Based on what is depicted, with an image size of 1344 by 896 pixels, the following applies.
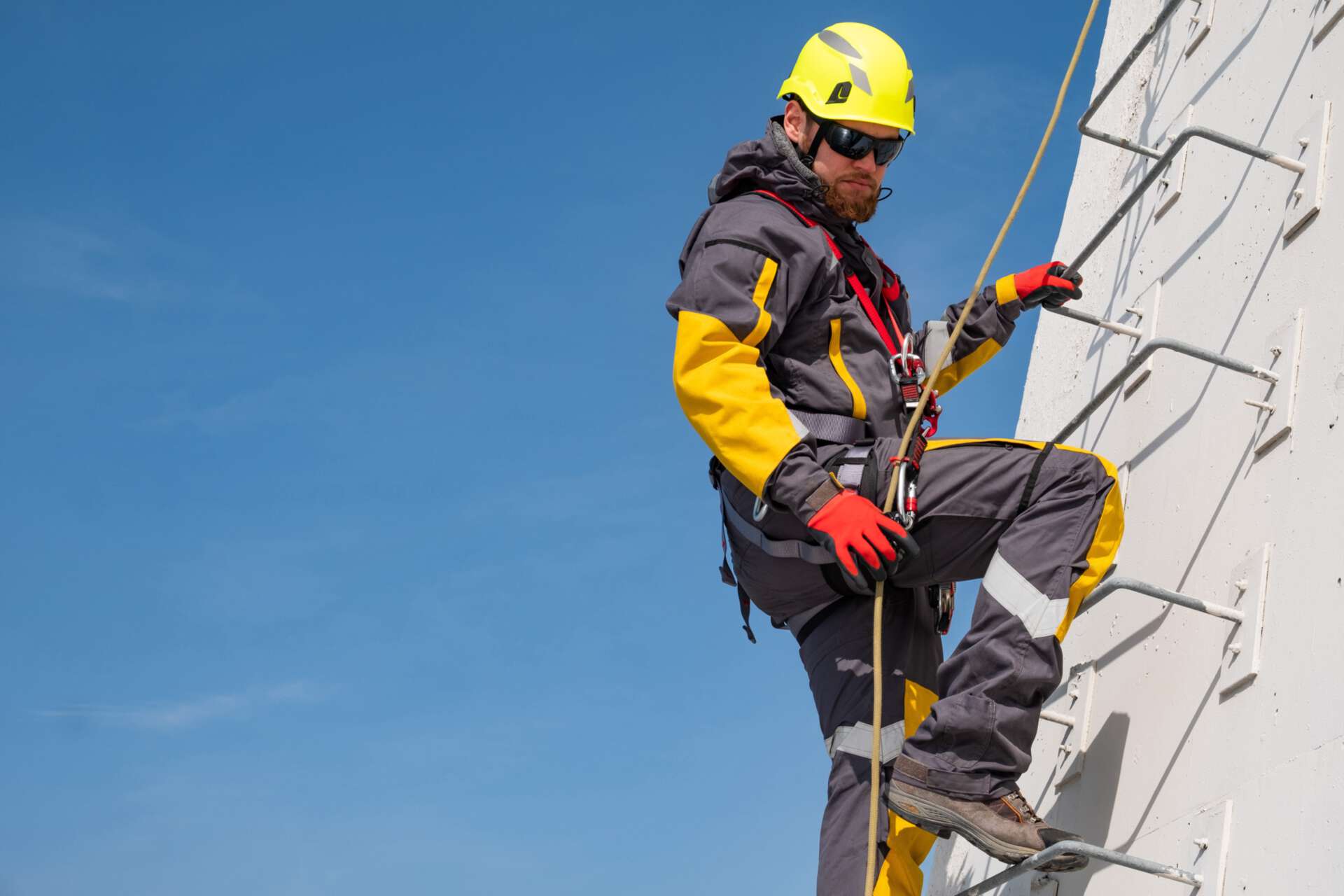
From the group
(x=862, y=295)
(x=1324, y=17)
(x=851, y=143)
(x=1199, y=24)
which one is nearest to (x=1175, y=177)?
(x=1199, y=24)

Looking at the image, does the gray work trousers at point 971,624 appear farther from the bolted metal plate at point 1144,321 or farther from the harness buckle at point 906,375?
the bolted metal plate at point 1144,321

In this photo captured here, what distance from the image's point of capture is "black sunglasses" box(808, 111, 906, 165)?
4.25 meters

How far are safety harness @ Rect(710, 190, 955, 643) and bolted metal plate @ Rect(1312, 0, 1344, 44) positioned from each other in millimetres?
1282

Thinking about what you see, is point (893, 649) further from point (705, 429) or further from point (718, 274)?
point (718, 274)

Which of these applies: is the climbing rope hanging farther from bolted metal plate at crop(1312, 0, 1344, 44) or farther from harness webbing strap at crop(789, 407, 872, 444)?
bolted metal plate at crop(1312, 0, 1344, 44)

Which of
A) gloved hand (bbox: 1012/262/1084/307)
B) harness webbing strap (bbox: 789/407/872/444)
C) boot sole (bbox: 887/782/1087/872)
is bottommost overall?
boot sole (bbox: 887/782/1087/872)

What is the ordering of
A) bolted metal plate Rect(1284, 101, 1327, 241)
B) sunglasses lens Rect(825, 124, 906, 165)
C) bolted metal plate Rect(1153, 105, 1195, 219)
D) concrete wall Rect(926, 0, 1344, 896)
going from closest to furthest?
concrete wall Rect(926, 0, 1344, 896), bolted metal plate Rect(1284, 101, 1327, 241), sunglasses lens Rect(825, 124, 906, 165), bolted metal plate Rect(1153, 105, 1195, 219)

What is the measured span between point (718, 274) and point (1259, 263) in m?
1.40

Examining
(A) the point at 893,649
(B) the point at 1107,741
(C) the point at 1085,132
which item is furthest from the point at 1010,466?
(C) the point at 1085,132

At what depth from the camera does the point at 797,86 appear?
435 centimetres

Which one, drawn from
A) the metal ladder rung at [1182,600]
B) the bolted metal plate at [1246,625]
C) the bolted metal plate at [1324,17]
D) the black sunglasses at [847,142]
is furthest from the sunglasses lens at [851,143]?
the bolted metal plate at [1246,625]

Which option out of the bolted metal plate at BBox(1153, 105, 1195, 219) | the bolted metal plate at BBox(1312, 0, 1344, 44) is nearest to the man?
the bolted metal plate at BBox(1153, 105, 1195, 219)

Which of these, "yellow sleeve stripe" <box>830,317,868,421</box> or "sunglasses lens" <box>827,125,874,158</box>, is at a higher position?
"sunglasses lens" <box>827,125,874,158</box>

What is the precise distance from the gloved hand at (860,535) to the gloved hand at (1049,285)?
3.64 feet
